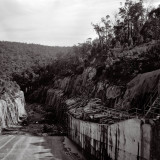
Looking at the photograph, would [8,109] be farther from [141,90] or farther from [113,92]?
[141,90]

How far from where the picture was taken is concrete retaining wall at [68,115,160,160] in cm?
2050

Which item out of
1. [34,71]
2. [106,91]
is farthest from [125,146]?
[34,71]

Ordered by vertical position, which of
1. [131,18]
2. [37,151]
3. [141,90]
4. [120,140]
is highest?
[131,18]

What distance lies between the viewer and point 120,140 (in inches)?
1031

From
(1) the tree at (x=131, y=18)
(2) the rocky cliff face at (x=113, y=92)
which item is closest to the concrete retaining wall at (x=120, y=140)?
(2) the rocky cliff face at (x=113, y=92)

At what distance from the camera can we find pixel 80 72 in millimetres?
83688

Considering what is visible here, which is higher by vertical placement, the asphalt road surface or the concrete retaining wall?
the concrete retaining wall

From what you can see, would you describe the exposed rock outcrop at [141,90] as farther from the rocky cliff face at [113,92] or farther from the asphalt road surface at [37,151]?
the asphalt road surface at [37,151]

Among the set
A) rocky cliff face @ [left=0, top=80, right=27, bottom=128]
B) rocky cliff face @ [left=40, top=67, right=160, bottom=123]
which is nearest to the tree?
rocky cliff face @ [left=40, top=67, right=160, bottom=123]

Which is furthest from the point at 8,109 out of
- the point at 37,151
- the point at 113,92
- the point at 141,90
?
the point at 141,90

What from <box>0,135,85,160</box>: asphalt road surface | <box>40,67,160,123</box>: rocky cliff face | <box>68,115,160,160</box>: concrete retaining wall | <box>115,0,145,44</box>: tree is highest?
<box>115,0,145,44</box>: tree

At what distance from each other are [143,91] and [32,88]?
110952mm

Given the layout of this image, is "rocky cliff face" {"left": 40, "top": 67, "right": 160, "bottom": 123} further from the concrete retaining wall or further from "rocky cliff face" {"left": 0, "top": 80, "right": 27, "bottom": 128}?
"rocky cliff face" {"left": 0, "top": 80, "right": 27, "bottom": 128}

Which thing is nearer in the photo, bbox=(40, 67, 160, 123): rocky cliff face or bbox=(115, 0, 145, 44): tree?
bbox=(40, 67, 160, 123): rocky cliff face
